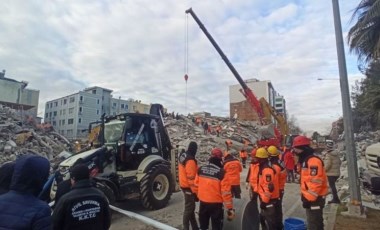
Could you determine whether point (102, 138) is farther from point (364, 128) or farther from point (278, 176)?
point (364, 128)

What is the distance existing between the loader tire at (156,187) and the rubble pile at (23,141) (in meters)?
11.3

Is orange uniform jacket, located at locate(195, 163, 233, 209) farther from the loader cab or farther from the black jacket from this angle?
the loader cab

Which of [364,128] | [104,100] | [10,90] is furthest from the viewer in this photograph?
[104,100]

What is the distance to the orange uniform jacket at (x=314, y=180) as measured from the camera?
207 inches

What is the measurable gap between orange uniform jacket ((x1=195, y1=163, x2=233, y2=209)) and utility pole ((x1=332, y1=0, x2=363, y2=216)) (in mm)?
3736

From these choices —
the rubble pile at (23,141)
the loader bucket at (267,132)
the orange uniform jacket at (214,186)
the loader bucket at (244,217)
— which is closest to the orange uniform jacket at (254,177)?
the loader bucket at (244,217)

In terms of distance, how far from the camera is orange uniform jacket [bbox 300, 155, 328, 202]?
527cm

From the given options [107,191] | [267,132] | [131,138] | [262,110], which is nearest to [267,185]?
[107,191]

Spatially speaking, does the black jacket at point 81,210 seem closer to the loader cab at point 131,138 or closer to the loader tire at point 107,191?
the loader tire at point 107,191

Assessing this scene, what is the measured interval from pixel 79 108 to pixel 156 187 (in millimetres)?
63433

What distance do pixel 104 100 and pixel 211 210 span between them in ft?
242

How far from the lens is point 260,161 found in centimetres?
609

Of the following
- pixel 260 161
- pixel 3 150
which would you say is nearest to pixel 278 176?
pixel 260 161

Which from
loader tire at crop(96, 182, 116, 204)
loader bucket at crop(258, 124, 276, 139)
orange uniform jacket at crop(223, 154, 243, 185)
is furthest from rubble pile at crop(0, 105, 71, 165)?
orange uniform jacket at crop(223, 154, 243, 185)
